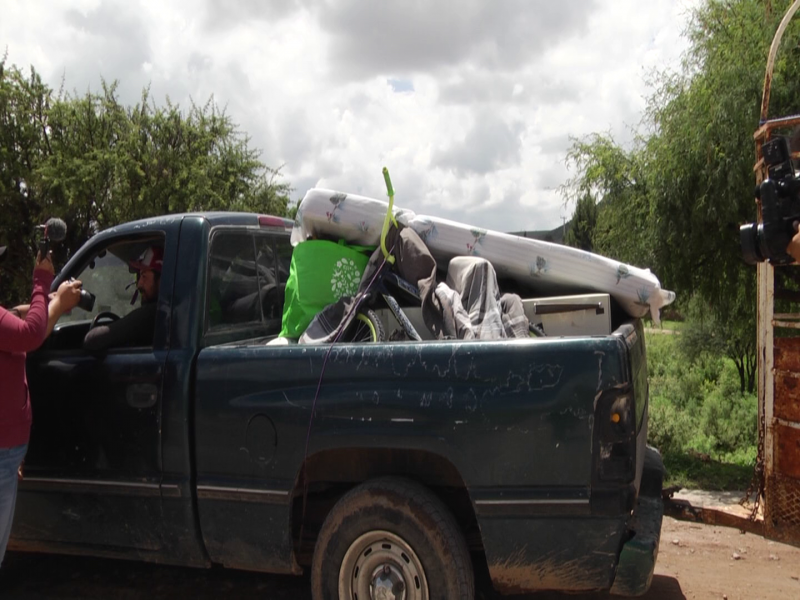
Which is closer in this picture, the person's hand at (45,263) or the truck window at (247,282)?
the person's hand at (45,263)

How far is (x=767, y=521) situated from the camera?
15.0 ft

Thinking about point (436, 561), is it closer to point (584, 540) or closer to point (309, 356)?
point (584, 540)

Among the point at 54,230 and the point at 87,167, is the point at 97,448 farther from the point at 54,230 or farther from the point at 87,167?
the point at 87,167

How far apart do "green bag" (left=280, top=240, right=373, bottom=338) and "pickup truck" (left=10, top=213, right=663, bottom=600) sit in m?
0.28

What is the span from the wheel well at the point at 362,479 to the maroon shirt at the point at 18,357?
139cm

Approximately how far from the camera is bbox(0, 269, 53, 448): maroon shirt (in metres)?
3.19

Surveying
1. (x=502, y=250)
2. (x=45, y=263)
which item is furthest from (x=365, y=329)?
(x=45, y=263)

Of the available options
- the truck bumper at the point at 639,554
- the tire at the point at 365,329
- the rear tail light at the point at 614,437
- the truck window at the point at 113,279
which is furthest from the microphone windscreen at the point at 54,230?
the truck bumper at the point at 639,554

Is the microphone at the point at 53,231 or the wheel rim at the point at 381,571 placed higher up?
the microphone at the point at 53,231

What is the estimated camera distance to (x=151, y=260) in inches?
155

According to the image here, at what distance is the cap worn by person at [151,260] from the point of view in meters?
3.95

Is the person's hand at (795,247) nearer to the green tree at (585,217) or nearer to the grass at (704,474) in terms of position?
the grass at (704,474)

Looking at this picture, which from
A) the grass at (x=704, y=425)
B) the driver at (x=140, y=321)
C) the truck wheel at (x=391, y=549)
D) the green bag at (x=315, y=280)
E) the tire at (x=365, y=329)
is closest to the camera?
the truck wheel at (x=391, y=549)

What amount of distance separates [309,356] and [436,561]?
1071 millimetres
